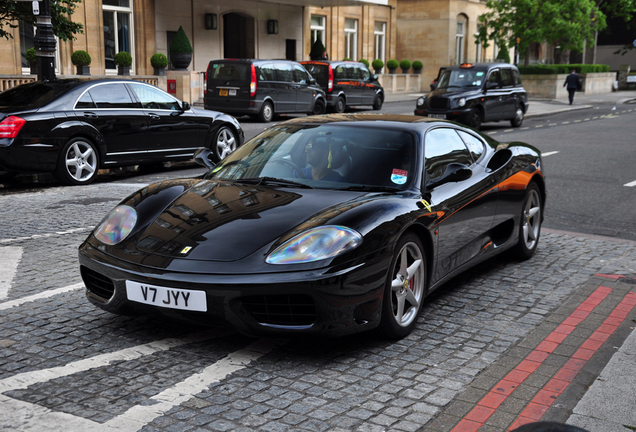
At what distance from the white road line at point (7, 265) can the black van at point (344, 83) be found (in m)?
21.3

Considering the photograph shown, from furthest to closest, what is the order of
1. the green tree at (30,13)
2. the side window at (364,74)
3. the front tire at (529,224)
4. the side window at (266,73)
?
the side window at (364,74)
the side window at (266,73)
the green tree at (30,13)
the front tire at (529,224)

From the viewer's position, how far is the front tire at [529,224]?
21.7 ft

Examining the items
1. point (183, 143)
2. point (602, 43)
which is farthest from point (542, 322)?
point (602, 43)

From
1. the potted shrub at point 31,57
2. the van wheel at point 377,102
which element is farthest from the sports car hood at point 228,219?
the van wheel at point 377,102

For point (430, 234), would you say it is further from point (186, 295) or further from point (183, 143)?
point (183, 143)

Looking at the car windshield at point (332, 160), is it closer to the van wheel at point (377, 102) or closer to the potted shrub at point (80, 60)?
the potted shrub at point (80, 60)

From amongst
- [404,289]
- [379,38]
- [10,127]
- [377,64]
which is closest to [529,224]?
[404,289]

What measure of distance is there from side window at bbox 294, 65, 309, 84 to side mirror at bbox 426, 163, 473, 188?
19642 millimetres

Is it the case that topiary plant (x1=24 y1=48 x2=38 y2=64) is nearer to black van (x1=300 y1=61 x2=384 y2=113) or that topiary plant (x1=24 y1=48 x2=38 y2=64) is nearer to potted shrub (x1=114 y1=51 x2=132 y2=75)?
potted shrub (x1=114 y1=51 x2=132 y2=75)

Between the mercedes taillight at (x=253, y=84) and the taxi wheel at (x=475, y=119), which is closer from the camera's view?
the taxi wheel at (x=475, y=119)

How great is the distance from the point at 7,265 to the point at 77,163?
4812 millimetres

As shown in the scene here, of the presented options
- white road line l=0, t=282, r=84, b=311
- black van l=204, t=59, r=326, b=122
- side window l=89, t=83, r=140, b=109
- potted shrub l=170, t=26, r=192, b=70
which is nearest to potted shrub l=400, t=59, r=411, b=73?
potted shrub l=170, t=26, r=192, b=70

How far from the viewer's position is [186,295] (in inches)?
161

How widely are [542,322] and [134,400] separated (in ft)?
9.27
